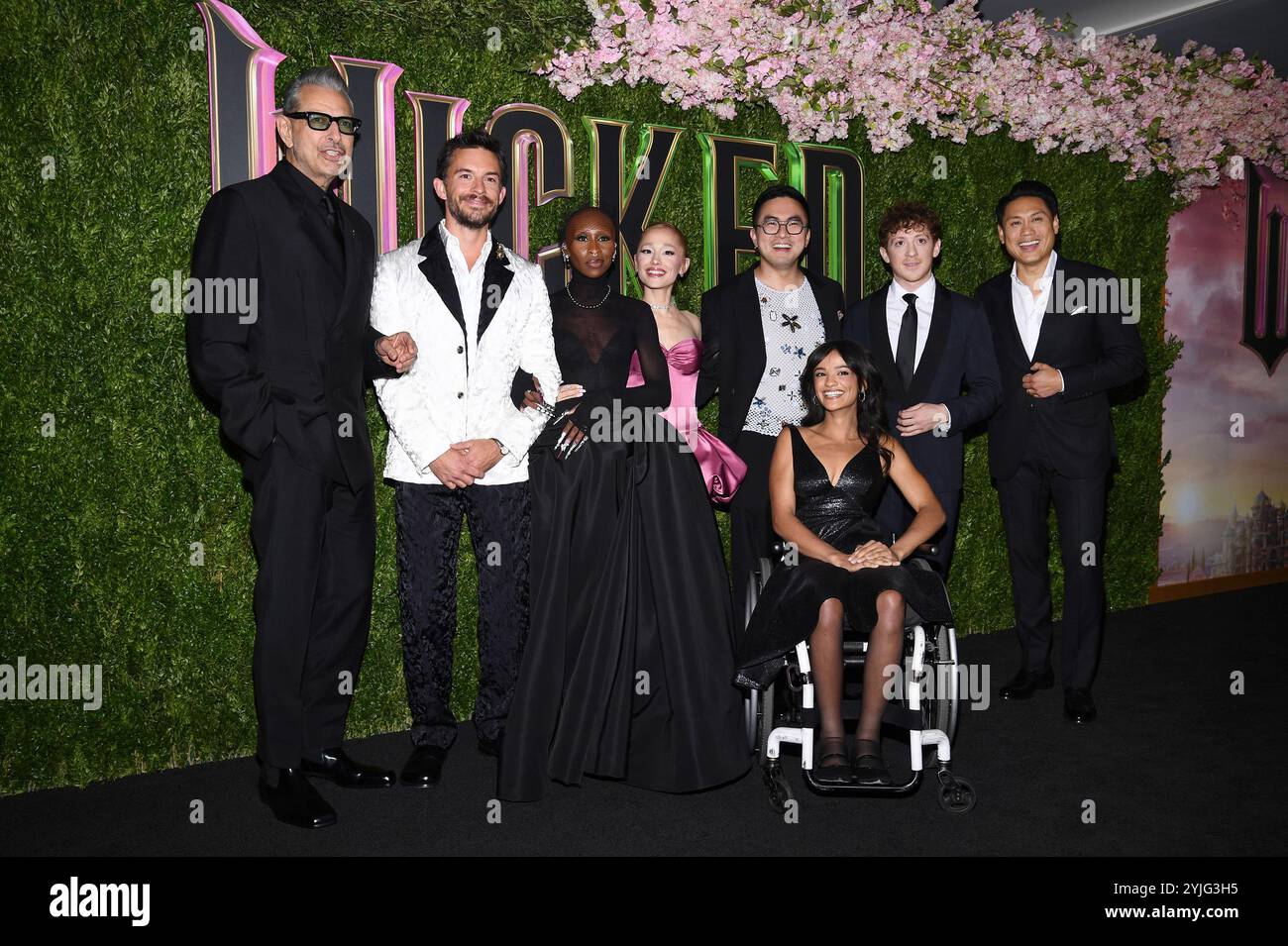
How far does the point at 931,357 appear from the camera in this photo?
4.51m

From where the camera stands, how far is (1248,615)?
22.6 ft

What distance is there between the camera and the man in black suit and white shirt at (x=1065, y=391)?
472cm

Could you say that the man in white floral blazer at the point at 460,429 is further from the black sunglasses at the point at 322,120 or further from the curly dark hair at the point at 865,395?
the curly dark hair at the point at 865,395

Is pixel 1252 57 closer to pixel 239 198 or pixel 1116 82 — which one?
pixel 1116 82

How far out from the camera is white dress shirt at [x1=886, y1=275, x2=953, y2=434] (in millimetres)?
4551

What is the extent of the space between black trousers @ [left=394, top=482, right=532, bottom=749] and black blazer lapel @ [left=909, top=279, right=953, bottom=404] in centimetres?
170

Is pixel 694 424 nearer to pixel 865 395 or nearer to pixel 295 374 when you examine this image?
pixel 865 395

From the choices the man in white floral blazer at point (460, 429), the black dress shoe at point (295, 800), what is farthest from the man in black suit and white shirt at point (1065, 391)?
the black dress shoe at point (295, 800)

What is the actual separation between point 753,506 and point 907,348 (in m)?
0.97

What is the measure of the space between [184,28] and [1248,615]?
6792 mm

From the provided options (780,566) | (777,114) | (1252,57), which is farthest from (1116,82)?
(780,566)

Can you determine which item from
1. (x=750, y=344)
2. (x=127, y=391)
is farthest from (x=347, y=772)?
(x=750, y=344)

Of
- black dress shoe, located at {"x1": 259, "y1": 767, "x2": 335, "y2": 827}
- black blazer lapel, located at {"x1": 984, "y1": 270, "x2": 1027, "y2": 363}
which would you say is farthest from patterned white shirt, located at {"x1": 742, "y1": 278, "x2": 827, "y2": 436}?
black dress shoe, located at {"x1": 259, "y1": 767, "x2": 335, "y2": 827}

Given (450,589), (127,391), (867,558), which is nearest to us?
(867,558)
